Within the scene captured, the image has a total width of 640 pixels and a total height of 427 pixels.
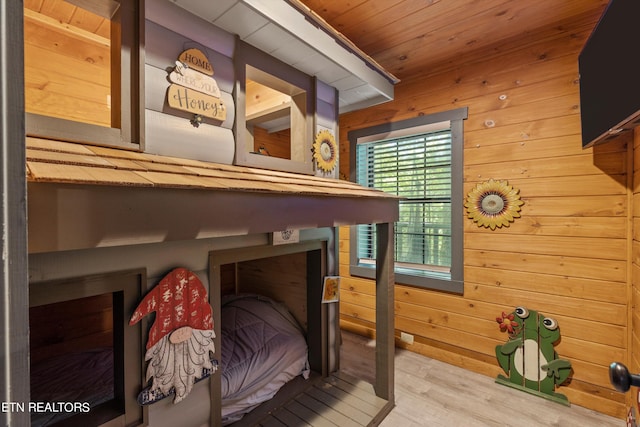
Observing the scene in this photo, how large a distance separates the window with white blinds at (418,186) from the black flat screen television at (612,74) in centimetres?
101

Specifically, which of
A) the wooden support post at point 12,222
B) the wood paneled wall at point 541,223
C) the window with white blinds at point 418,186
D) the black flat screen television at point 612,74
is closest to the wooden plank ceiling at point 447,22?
the wood paneled wall at point 541,223

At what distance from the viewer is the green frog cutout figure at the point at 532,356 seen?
2143 mm

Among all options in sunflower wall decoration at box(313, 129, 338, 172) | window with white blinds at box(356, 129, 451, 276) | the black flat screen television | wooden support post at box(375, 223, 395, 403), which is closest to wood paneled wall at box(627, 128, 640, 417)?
the black flat screen television

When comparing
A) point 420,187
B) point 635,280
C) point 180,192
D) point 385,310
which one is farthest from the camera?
point 420,187

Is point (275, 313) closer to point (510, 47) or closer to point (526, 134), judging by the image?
point (526, 134)

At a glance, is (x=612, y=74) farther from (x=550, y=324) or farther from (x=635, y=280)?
(x=550, y=324)

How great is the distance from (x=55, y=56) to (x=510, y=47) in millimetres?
3261

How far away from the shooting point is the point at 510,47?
2311 millimetres

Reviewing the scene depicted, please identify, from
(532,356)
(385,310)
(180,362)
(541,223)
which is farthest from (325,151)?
(532,356)

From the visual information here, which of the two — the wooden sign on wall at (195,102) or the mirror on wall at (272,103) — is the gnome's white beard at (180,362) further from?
the wooden sign on wall at (195,102)

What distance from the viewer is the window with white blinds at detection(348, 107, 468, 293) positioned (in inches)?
103

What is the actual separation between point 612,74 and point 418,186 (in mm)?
1617

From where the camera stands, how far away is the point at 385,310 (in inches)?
78.0

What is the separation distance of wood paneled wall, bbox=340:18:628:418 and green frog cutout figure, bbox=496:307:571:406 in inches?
2.3
